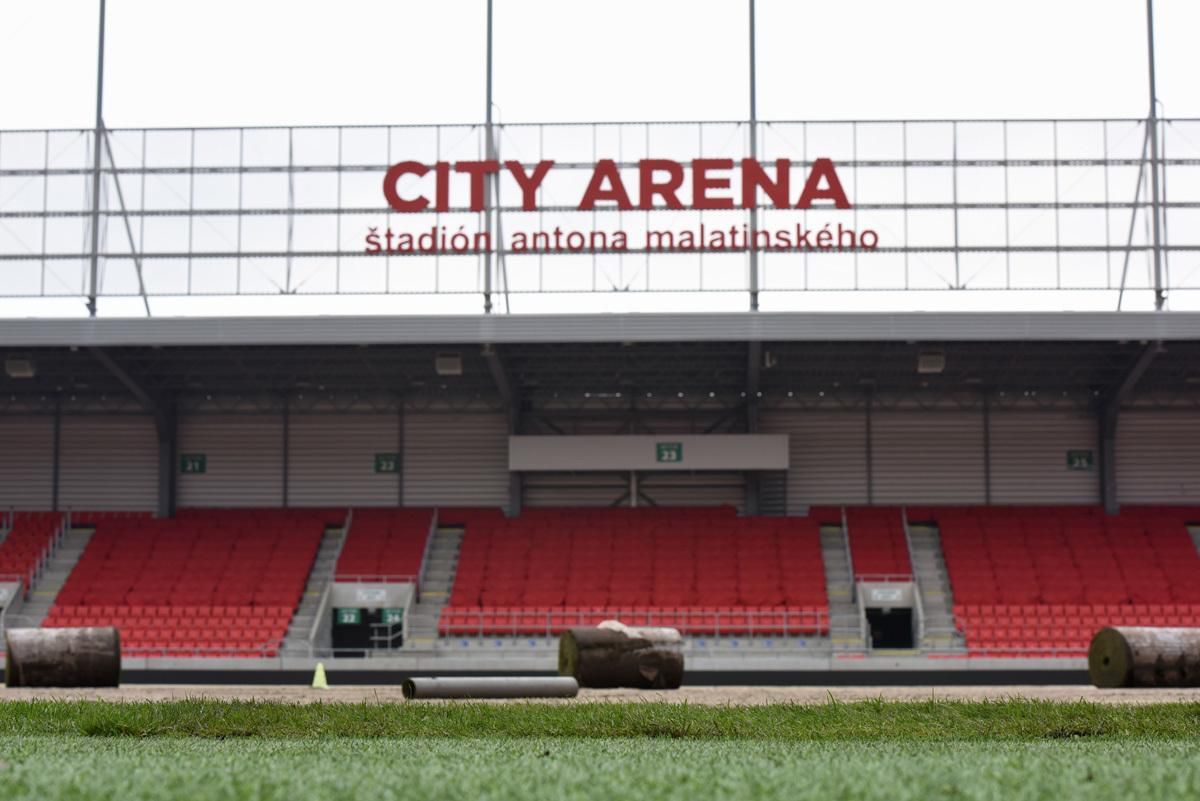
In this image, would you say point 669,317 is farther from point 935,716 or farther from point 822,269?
point 935,716

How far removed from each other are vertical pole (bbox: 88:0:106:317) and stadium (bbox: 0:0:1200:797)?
0.13 meters

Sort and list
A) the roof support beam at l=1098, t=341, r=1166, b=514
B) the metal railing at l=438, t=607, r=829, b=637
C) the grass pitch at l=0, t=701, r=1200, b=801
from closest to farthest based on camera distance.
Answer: the grass pitch at l=0, t=701, r=1200, b=801 → the metal railing at l=438, t=607, r=829, b=637 → the roof support beam at l=1098, t=341, r=1166, b=514

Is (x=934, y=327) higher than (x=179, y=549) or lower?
higher

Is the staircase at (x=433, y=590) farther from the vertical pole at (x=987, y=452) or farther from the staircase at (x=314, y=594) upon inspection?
the vertical pole at (x=987, y=452)

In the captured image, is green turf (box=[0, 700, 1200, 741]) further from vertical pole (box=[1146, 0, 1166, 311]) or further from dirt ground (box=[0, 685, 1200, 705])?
vertical pole (box=[1146, 0, 1166, 311])

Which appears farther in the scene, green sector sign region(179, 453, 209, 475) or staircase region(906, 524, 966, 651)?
green sector sign region(179, 453, 209, 475)

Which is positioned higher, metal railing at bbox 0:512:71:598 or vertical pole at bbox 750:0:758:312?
vertical pole at bbox 750:0:758:312

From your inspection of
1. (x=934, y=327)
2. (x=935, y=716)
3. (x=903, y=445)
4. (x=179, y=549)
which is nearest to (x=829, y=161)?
(x=934, y=327)

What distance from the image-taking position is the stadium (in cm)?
3466

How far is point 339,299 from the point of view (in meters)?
37.2

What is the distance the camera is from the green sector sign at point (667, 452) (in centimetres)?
3950

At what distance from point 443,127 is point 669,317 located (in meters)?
7.91

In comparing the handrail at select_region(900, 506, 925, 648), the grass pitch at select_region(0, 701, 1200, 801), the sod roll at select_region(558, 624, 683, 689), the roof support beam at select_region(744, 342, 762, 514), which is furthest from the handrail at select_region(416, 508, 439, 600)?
the grass pitch at select_region(0, 701, 1200, 801)

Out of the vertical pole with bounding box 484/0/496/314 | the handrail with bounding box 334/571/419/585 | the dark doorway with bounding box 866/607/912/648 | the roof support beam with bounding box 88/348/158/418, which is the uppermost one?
the vertical pole with bounding box 484/0/496/314
